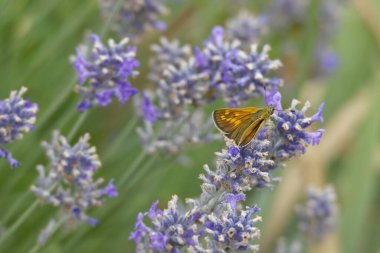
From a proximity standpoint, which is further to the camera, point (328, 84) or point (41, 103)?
point (328, 84)

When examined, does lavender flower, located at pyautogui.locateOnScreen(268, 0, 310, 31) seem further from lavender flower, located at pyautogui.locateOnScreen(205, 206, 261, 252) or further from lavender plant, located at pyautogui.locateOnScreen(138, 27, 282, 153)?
lavender flower, located at pyautogui.locateOnScreen(205, 206, 261, 252)

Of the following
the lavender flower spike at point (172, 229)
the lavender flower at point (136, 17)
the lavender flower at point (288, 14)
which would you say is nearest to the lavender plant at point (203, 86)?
the lavender flower at point (136, 17)

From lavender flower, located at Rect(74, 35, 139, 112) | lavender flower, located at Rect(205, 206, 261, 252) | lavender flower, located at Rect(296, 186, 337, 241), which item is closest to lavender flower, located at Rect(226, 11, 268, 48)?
lavender flower, located at Rect(296, 186, 337, 241)

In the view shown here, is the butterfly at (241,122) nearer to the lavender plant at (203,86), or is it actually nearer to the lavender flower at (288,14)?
the lavender plant at (203,86)

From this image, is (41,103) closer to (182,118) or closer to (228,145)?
(182,118)

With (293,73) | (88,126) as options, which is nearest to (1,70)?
(88,126)
